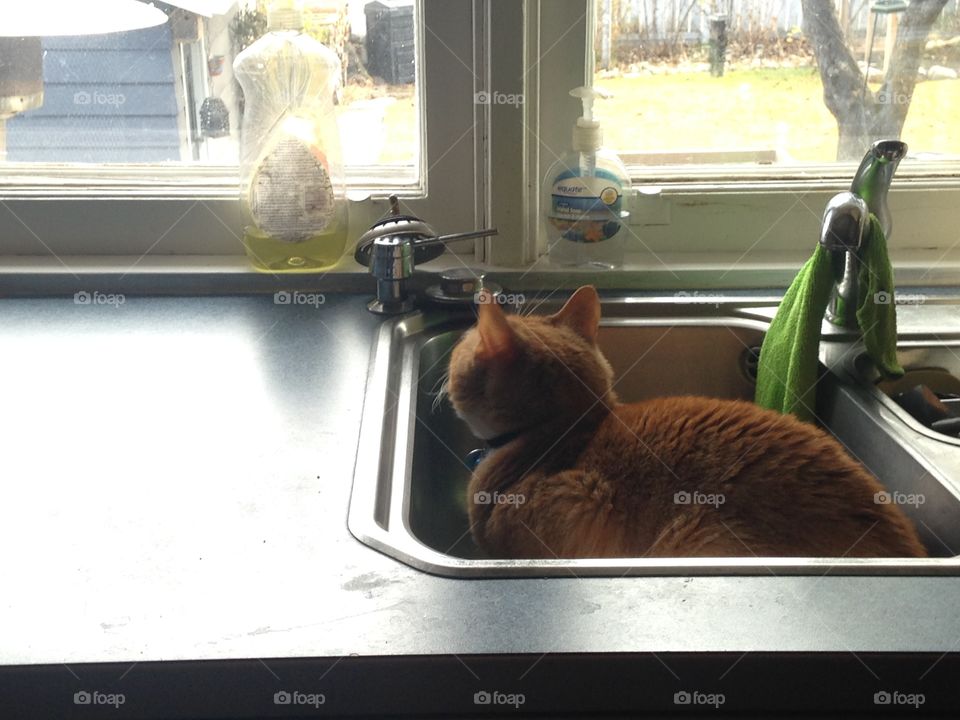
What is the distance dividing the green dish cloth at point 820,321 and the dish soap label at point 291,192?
2.06 ft

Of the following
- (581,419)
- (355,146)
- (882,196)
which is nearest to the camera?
(581,419)

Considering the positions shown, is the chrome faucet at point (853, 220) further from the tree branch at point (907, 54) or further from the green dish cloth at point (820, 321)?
the tree branch at point (907, 54)

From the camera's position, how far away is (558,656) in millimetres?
682

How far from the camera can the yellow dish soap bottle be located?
1419mm

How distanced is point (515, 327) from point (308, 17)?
580 millimetres

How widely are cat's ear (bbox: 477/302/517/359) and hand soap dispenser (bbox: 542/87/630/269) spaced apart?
0.34 m

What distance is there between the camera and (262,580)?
78 cm

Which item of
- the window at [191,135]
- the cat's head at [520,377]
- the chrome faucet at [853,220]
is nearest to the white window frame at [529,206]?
the window at [191,135]

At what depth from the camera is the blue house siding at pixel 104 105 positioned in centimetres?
146

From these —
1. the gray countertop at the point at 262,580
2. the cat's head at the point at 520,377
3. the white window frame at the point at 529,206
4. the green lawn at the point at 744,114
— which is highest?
the green lawn at the point at 744,114

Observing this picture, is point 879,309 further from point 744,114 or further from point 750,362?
point 744,114

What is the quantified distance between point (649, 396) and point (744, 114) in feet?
1.37

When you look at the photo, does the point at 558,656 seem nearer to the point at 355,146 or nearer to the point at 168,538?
the point at 168,538

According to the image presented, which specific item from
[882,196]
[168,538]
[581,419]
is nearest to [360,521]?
[168,538]
